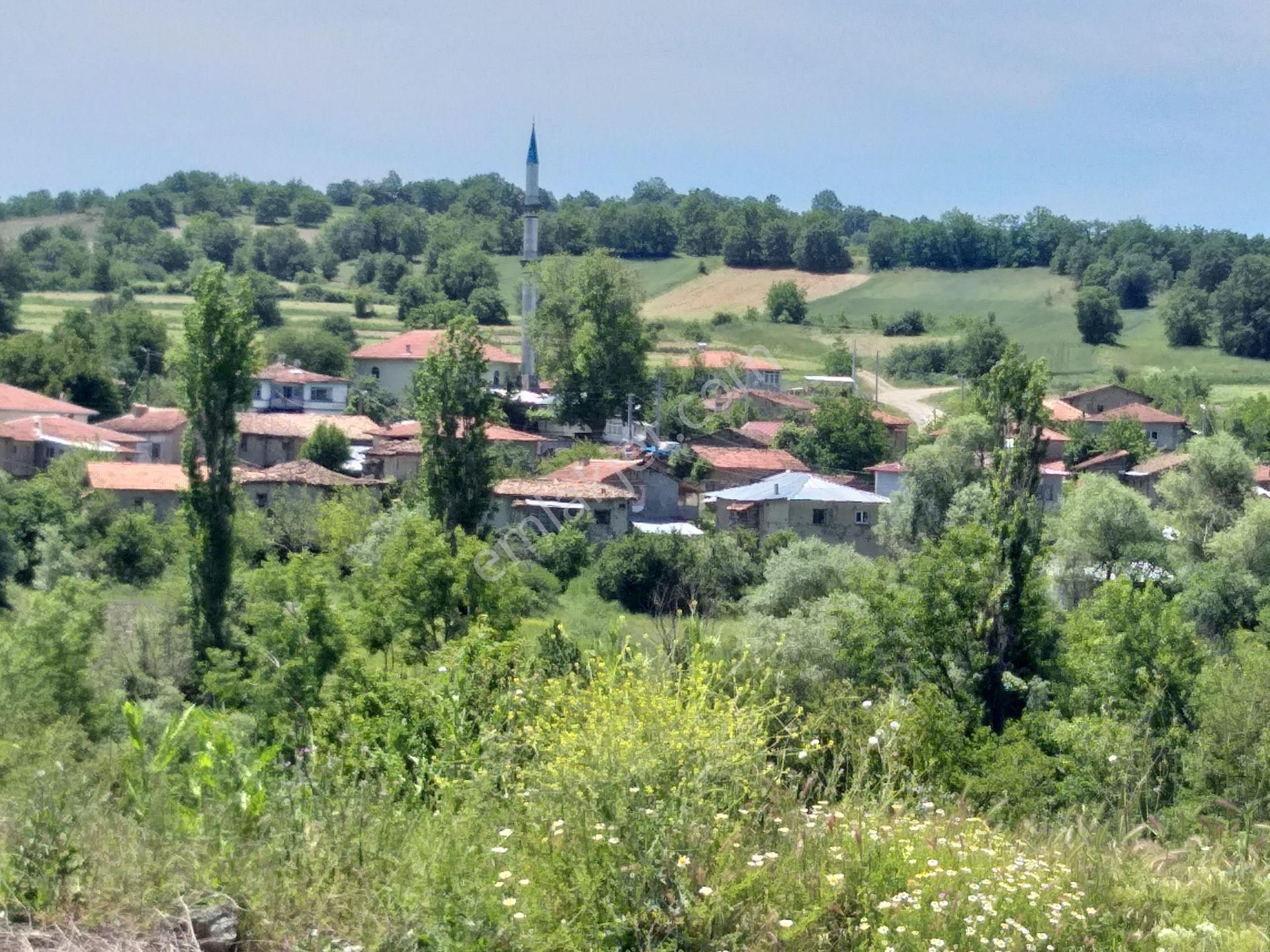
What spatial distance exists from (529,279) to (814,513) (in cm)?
2425

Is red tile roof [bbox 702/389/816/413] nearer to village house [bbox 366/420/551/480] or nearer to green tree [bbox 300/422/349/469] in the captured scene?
village house [bbox 366/420/551/480]

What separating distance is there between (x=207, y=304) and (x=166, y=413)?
2245 centimetres

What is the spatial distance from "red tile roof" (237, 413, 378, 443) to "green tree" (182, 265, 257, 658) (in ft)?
60.1

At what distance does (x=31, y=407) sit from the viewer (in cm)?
4553

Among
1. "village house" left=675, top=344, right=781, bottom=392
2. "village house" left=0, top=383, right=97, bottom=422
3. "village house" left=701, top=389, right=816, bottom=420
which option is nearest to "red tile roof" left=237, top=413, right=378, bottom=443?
"village house" left=0, top=383, right=97, bottom=422

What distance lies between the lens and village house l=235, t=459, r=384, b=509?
125 feet

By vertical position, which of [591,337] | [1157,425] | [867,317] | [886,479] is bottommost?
[886,479]

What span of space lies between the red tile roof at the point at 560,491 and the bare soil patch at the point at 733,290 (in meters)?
45.1

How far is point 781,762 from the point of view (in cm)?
494

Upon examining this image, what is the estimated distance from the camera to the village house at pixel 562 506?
37031 mm

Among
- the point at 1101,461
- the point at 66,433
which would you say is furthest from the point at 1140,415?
the point at 66,433

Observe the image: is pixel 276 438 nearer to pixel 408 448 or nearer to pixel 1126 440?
pixel 408 448

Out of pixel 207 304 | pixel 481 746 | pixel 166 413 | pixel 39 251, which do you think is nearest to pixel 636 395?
pixel 166 413

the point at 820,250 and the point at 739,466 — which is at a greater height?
the point at 820,250
